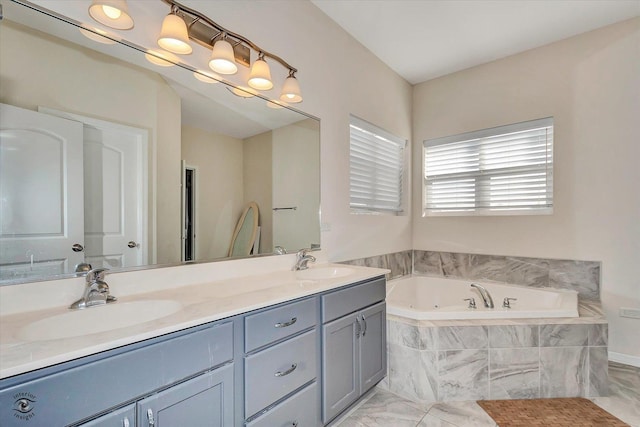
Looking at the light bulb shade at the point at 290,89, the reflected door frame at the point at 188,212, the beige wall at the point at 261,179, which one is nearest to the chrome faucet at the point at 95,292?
the reflected door frame at the point at 188,212

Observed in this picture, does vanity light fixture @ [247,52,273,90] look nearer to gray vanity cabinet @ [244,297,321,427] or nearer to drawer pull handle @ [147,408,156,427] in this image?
gray vanity cabinet @ [244,297,321,427]

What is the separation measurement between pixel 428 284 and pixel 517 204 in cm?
117

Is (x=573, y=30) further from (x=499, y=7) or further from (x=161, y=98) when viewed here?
(x=161, y=98)

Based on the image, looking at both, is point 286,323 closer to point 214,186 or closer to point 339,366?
point 339,366

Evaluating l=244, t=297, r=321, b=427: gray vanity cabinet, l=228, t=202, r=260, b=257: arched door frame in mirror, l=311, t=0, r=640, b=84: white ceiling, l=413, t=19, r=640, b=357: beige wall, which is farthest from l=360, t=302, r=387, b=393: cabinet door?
A: l=311, t=0, r=640, b=84: white ceiling

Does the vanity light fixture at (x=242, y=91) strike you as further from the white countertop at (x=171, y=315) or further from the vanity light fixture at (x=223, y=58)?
the white countertop at (x=171, y=315)

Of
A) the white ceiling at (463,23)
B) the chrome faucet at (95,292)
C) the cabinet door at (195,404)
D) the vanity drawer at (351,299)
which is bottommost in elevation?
the cabinet door at (195,404)

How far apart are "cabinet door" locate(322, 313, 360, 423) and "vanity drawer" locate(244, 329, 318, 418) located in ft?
0.32

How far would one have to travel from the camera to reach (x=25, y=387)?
73 centimetres

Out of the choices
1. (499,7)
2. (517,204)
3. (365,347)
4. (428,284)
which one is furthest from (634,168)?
(365,347)

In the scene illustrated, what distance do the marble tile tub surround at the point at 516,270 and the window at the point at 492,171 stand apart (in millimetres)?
462

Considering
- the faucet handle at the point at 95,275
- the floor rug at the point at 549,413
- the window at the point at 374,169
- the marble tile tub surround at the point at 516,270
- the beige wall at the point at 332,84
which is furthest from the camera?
the window at the point at 374,169

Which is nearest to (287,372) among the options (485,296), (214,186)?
(214,186)

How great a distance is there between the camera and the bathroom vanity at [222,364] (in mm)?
793
